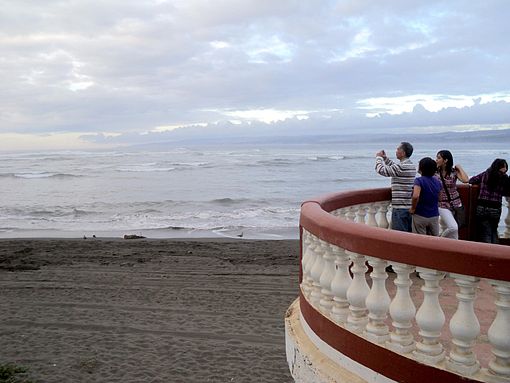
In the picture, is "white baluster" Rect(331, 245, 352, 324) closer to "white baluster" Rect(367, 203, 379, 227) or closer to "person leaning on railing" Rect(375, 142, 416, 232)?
"white baluster" Rect(367, 203, 379, 227)

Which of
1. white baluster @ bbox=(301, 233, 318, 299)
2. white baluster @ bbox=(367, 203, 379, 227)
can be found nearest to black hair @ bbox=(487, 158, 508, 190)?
white baluster @ bbox=(367, 203, 379, 227)

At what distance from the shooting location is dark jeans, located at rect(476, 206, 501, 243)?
225 inches

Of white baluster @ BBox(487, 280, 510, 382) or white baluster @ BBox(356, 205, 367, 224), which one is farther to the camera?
white baluster @ BBox(356, 205, 367, 224)

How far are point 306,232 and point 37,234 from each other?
1765cm

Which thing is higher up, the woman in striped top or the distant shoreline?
the woman in striped top

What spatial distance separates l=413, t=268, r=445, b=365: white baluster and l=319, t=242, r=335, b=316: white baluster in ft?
2.48

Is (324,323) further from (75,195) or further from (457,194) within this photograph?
(75,195)

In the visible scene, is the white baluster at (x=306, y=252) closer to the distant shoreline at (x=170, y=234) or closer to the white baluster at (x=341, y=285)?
the white baluster at (x=341, y=285)

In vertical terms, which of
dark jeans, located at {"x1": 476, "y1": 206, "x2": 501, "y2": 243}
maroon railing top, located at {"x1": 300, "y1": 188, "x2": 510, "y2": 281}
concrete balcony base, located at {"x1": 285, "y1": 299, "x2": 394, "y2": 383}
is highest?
maroon railing top, located at {"x1": 300, "y1": 188, "x2": 510, "y2": 281}

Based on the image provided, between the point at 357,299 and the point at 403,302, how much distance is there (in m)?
0.32

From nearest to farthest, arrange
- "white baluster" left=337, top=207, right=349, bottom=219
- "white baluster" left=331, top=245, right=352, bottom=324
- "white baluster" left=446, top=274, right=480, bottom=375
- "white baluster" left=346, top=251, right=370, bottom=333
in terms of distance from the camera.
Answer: "white baluster" left=446, top=274, right=480, bottom=375
"white baluster" left=346, top=251, right=370, bottom=333
"white baluster" left=331, top=245, right=352, bottom=324
"white baluster" left=337, top=207, right=349, bottom=219

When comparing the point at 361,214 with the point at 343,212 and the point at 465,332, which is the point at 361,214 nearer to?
the point at 343,212

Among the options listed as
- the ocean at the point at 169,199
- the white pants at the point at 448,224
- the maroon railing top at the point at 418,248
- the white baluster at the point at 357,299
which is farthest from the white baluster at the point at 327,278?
the ocean at the point at 169,199


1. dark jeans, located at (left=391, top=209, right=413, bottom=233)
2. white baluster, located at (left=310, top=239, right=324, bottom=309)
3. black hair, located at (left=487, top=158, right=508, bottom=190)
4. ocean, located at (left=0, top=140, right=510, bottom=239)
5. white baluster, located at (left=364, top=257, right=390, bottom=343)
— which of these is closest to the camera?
white baluster, located at (left=364, top=257, right=390, bottom=343)
